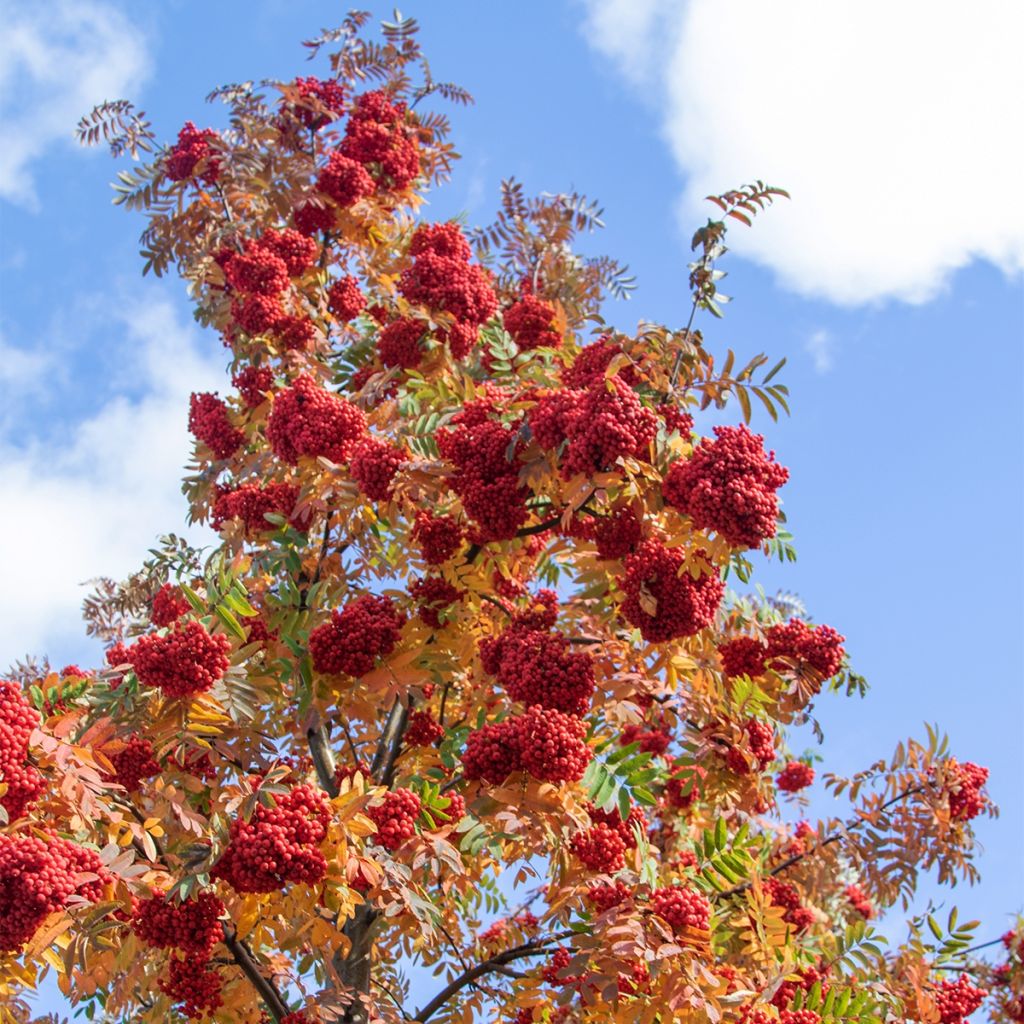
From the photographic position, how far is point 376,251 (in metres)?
8.44

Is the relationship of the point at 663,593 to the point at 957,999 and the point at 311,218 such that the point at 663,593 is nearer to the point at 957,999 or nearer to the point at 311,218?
the point at 957,999

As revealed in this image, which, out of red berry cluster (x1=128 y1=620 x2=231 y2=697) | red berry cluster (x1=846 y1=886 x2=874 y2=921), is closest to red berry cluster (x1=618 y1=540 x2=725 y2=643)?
red berry cluster (x1=128 y1=620 x2=231 y2=697)

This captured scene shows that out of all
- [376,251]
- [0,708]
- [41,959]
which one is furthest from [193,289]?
[41,959]

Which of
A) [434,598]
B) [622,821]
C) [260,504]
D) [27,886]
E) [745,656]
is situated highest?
[745,656]

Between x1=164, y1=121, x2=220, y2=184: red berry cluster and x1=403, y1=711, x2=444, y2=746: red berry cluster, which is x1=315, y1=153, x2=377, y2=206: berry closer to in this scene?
x1=164, y1=121, x2=220, y2=184: red berry cluster

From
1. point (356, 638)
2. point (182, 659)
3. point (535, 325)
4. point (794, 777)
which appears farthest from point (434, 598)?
point (794, 777)

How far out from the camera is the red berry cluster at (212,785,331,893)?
11.9 ft

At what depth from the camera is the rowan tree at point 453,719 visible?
12.5ft

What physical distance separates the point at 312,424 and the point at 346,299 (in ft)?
9.09

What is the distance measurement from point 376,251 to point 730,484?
5.14 metres

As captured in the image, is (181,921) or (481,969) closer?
(181,921)

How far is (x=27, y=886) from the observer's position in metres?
3.13

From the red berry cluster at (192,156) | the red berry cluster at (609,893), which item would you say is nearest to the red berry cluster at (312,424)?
the red berry cluster at (609,893)

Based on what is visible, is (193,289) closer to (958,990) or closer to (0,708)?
(0,708)
